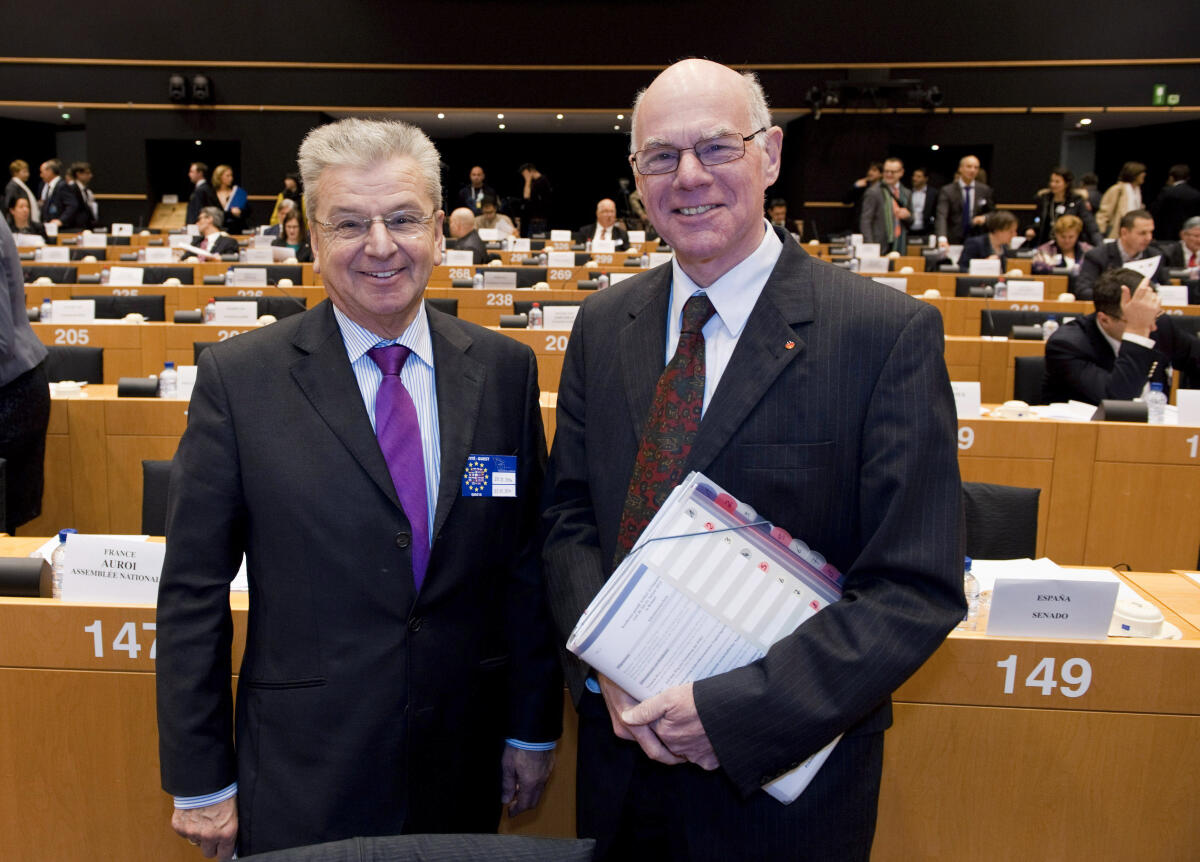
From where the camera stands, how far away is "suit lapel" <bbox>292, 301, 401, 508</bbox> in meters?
1.43

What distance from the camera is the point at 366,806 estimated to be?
1.47 meters

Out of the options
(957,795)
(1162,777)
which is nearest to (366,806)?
(957,795)

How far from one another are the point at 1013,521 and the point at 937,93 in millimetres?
13216

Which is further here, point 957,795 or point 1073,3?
point 1073,3

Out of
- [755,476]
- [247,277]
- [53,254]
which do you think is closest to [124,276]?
[247,277]

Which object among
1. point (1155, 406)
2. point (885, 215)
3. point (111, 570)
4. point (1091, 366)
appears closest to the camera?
point (111, 570)

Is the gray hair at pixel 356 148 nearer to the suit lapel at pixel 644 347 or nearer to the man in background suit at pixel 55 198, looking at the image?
the suit lapel at pixel 644 347

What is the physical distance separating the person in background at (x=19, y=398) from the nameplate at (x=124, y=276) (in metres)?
4.72

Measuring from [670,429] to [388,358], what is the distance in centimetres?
48

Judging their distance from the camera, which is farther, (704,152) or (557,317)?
(557,317)

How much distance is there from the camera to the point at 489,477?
1529mm

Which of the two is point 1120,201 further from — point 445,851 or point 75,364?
point 445,851

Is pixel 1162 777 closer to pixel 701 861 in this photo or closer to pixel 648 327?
pixel 701 861

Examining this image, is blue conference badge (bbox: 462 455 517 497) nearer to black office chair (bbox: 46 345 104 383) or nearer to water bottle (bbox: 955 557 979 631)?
water bottle (bbox: 955 557 979 631)
